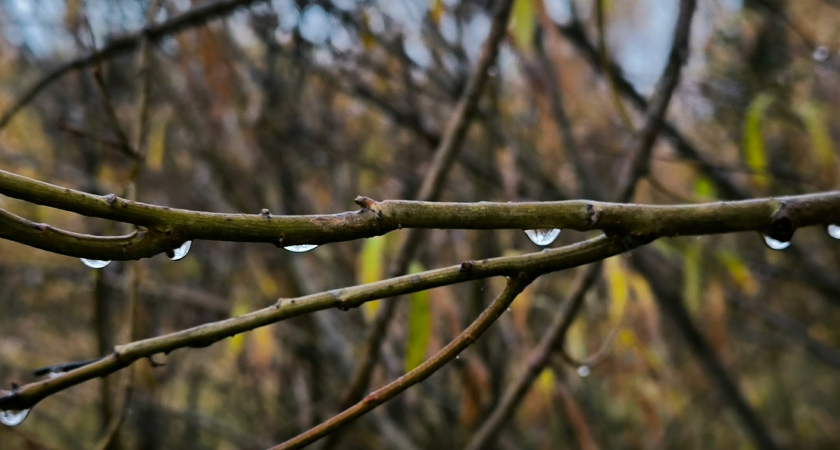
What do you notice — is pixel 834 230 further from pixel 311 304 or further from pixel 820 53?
pixel 820 53

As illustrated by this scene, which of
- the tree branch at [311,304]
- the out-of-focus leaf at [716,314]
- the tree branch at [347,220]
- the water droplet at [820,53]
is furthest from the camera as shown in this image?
the out-of-focus leaf at [716,314]

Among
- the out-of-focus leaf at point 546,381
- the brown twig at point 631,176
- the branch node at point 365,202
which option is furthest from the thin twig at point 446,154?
the branch node at point 365,202

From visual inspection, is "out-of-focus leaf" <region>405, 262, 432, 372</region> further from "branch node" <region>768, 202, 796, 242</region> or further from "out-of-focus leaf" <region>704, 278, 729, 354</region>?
"out-of-focus leaf" <region>704, 278, 729, 354</region>

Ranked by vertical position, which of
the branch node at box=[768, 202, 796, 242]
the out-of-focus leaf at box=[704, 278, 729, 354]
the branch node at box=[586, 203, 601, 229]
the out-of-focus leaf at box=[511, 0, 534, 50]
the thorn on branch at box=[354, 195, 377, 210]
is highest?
the out-of-focus leaf at box=[511, 0, 534, 50]

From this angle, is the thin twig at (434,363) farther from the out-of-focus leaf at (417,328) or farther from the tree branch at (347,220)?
the out-of-focus leaf at (417,328)

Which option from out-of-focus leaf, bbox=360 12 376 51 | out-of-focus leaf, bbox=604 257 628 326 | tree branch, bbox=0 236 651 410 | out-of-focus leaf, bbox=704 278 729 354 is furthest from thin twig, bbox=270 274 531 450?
out-of-focus leaf, bbox=704 278 729 354

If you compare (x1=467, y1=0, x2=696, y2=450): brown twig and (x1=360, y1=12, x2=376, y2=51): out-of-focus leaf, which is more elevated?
(x1=360, y1=12, x2=376, y2=51): out-of-focus leaf

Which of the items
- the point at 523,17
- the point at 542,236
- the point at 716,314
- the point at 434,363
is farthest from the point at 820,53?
the point at 434,363

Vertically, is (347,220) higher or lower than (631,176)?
lower

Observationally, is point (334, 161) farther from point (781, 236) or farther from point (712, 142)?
point (781, 236)

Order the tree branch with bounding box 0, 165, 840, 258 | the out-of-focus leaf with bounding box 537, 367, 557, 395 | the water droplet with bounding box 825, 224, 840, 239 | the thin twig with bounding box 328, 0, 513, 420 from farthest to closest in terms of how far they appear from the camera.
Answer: the out-of-focus leaf with bounding box 537, 367, 557, 395, the thin twig with bounding box 328, 0, 513, 420, the water droplet with bounding box 825, 224, 840, 239, the tree branch with bounding box 0, 165, 840, 258
